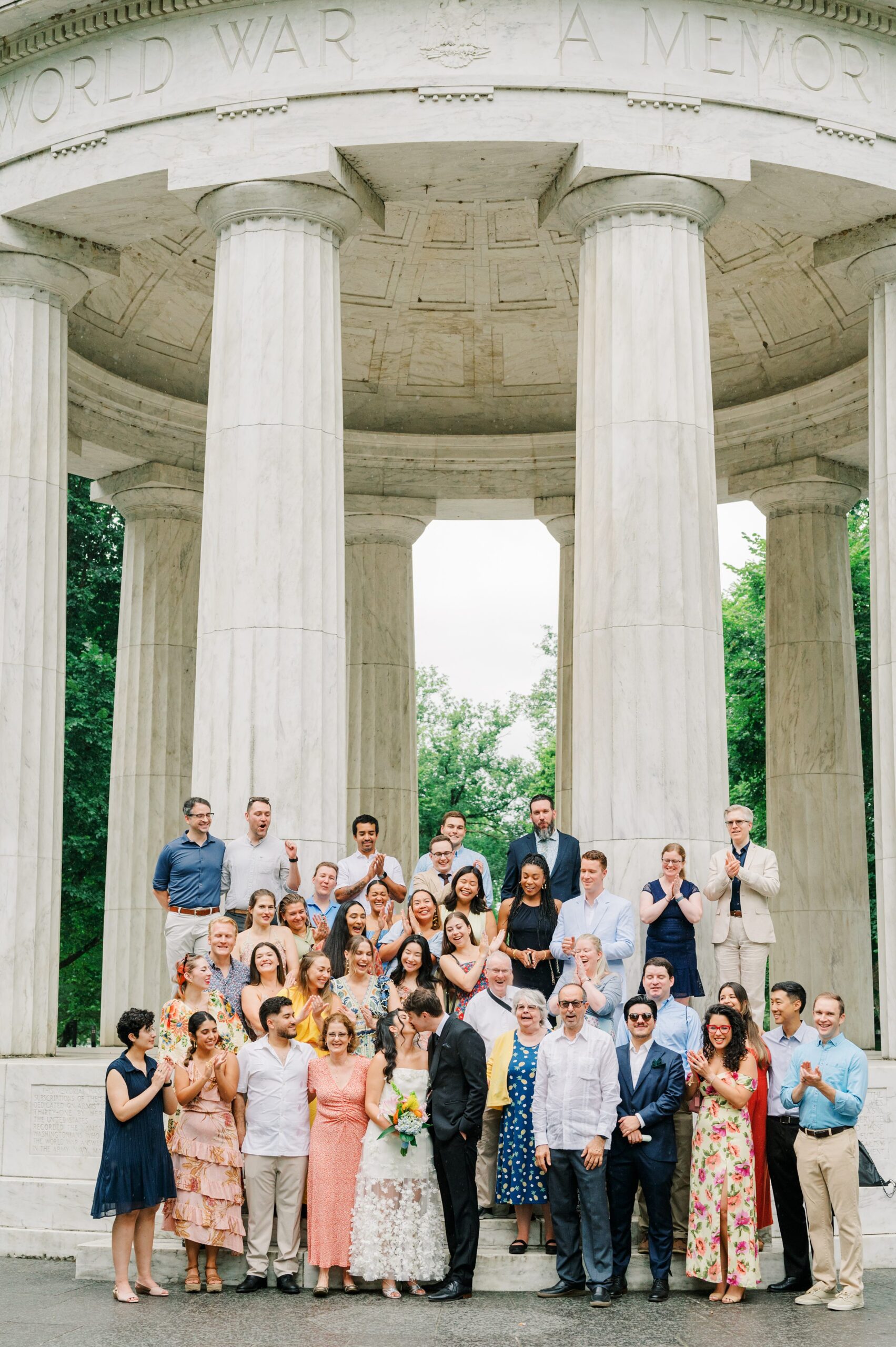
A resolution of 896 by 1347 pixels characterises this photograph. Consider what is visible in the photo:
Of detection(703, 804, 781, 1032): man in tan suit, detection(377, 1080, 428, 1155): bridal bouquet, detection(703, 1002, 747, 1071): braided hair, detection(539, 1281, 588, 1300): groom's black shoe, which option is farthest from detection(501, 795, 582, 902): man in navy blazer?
detection(539, 1281, 588, 1300): groom's black shoe

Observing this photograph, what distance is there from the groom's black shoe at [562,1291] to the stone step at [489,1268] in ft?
1.40

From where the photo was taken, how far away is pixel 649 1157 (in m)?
24.2

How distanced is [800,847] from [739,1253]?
25845 mm

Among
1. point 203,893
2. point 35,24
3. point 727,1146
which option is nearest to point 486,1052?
point 727,1146

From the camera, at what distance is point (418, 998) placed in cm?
2417

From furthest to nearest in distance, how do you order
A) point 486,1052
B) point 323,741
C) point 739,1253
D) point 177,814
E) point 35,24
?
point 177,814 → point 35,24 → point 323,741 → point 486,1052 → point 739,1253

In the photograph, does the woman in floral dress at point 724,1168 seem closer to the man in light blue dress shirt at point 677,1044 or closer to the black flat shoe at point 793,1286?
the man in light blue dress shirt at point 677,1044

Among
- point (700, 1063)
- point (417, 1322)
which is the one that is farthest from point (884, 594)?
point (417, 1322)

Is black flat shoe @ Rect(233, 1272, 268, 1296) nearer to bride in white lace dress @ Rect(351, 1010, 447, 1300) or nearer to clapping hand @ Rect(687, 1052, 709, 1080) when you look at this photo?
bride in white lace dress @ Rect(351, 1010, 447, 1300)

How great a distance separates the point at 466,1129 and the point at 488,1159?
2.21 m

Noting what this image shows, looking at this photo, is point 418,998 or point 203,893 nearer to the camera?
point 418,998

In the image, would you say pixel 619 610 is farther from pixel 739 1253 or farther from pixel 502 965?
pixel 739 1253

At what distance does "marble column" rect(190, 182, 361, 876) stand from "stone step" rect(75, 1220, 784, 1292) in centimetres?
776

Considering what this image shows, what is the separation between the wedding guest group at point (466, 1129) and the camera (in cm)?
2383
